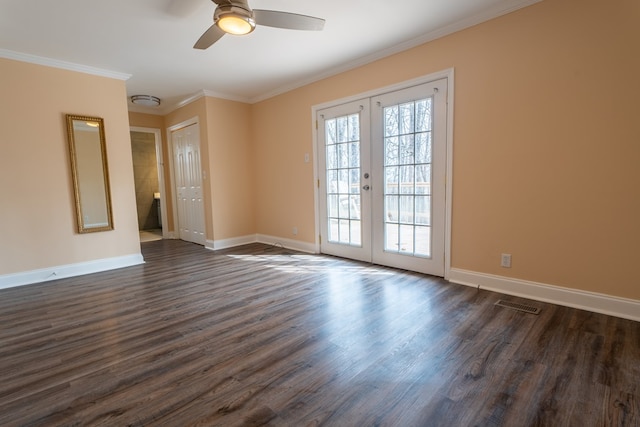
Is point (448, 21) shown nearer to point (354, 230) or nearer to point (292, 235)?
point (354, 230)

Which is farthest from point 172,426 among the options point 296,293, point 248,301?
point 296,293

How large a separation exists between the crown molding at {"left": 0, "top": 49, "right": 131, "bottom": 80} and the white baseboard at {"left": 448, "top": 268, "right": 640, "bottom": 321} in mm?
4758

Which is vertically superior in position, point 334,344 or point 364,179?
point 364,179

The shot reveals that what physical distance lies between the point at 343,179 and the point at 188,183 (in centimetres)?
314

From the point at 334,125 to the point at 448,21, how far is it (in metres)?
1.76

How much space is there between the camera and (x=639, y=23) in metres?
2.12

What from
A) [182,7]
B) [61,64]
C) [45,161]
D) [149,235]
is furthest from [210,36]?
[149,235]

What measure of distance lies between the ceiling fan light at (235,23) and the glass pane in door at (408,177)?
1863 millimetres

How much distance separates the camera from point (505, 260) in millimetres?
2842

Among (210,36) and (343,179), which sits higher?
(210,36)

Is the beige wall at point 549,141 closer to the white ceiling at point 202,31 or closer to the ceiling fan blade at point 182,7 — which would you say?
the white ceiling at point 202,31

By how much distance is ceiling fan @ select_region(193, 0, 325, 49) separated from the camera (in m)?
2.10

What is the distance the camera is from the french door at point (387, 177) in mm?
3254

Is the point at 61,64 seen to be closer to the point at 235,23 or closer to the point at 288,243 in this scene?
the point at 235,23
